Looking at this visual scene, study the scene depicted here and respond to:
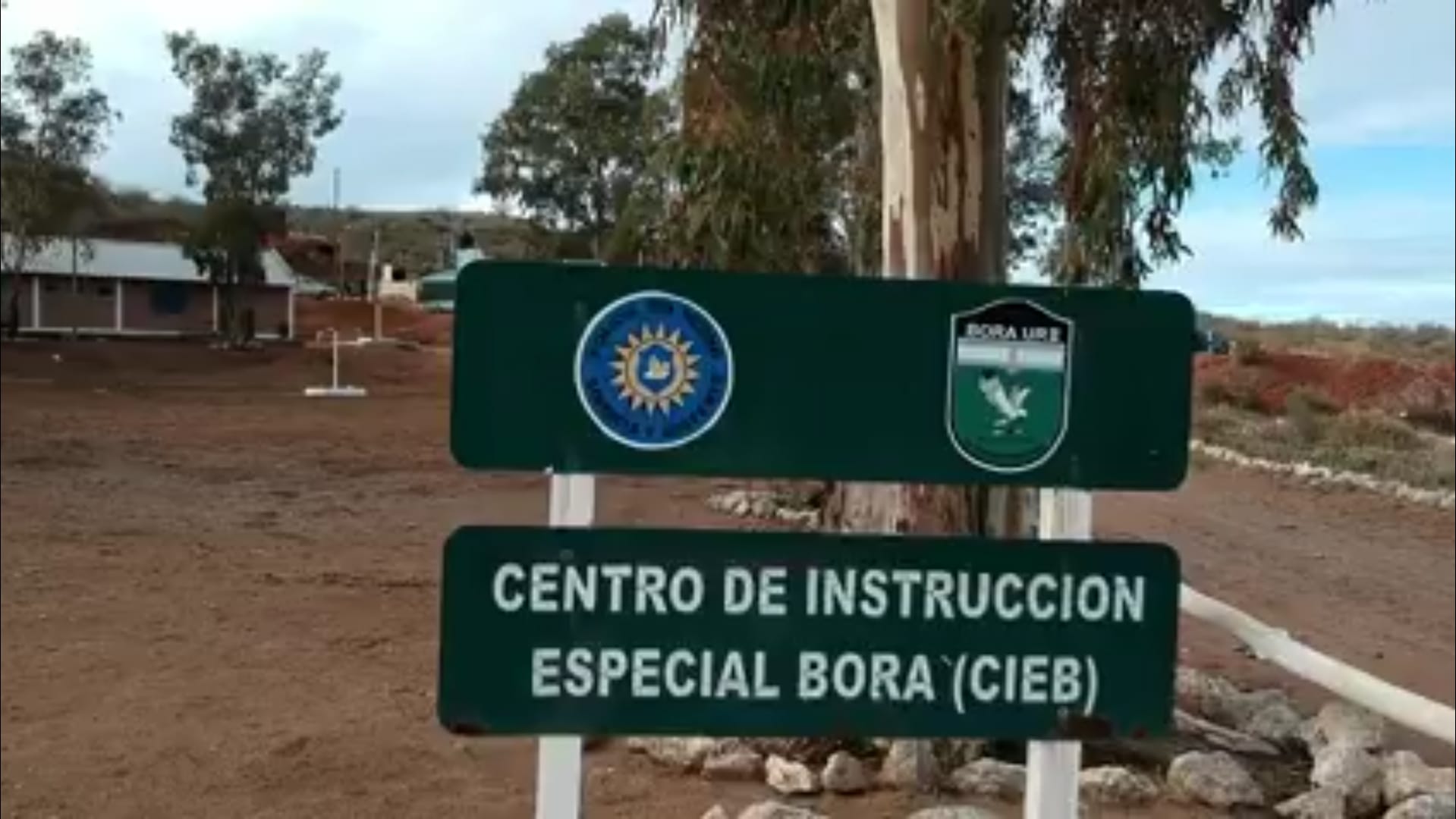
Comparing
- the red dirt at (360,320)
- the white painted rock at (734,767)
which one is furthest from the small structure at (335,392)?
the white painted rock at (734,767)

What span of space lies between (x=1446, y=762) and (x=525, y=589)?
6.70m

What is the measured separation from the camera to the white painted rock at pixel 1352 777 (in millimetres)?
7516

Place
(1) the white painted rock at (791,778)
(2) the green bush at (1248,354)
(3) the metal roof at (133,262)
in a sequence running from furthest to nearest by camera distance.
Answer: (3) the metal roof at (133,262) < (2) the green bush at (1248,354) < (1) the white painted rock at (791,778)

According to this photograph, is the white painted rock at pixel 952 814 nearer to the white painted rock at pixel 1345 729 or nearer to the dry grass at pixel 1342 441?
the white painted rock at pixel 1345 729

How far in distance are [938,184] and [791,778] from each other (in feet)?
8.19

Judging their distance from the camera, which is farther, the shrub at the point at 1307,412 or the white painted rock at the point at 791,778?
the shrub at the point at 1307,412

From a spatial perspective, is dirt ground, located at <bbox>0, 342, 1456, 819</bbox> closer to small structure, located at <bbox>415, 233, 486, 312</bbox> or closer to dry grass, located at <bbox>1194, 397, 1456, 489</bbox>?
small structure, located at <bbox>415, 233, 486, 312</bbox>

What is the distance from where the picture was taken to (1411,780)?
7523 mm

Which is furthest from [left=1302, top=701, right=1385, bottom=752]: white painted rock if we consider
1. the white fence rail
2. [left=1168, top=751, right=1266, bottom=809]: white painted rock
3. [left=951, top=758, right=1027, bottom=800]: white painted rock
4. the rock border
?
the rock border

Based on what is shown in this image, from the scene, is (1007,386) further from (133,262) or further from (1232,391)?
(133,262)

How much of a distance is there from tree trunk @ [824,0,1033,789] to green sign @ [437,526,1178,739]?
3.45 m

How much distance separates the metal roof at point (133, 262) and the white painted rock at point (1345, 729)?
47.9m

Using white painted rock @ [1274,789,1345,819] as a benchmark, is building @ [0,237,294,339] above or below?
above

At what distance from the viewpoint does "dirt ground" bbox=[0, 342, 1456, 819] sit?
704cm
